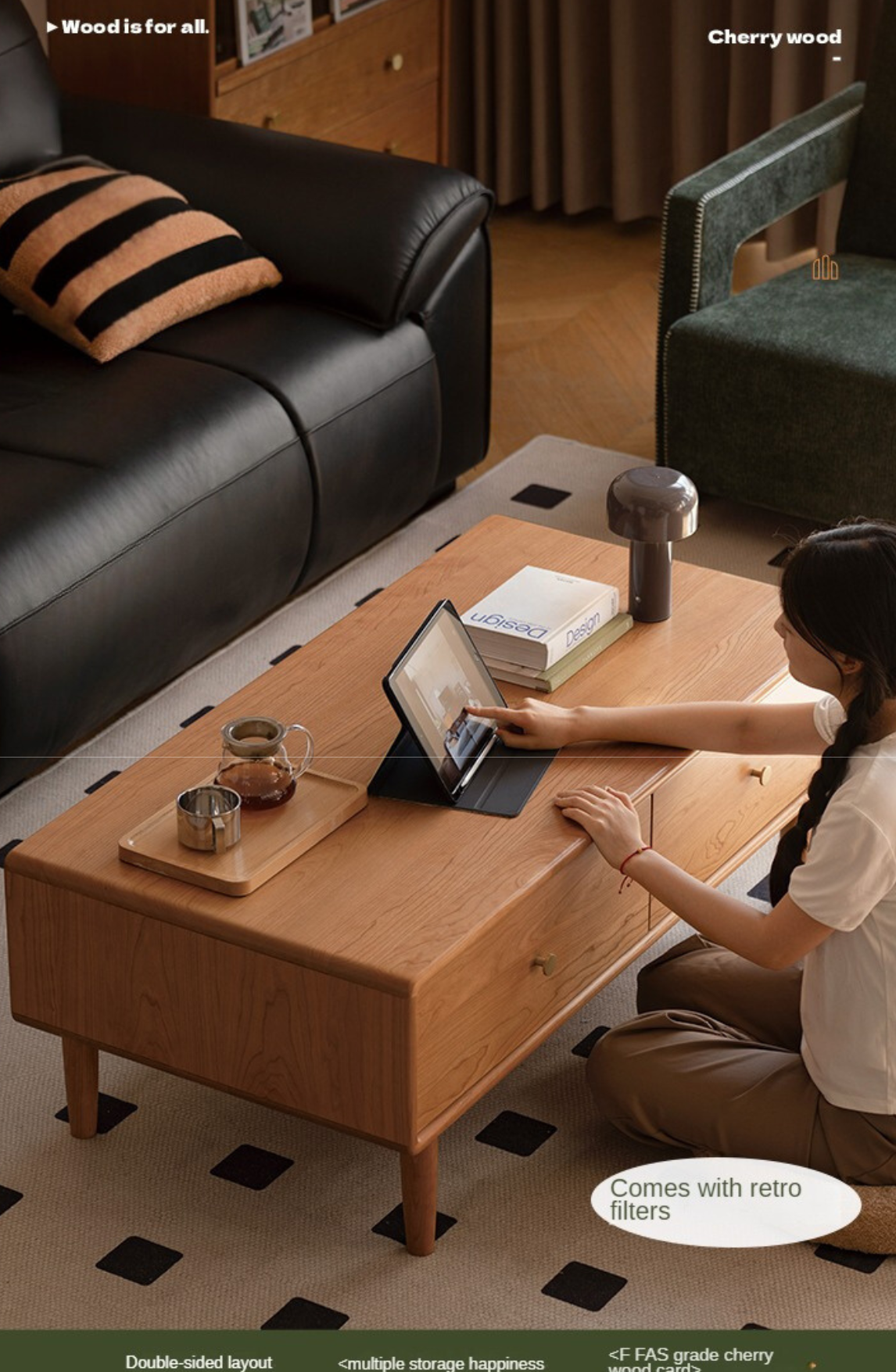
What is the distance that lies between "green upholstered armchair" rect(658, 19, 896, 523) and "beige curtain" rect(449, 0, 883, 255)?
0.87 m

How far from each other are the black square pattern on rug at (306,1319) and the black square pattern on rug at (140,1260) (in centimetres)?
13

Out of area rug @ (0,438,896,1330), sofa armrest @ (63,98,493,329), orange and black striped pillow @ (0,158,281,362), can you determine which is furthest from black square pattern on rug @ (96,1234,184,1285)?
sofa armrest @ (63,98,493,329)

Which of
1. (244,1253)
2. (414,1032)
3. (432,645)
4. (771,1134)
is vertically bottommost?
(244,1253)

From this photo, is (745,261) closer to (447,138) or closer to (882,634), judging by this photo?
(447,138)

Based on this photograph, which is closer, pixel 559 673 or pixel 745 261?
pixel 559 673

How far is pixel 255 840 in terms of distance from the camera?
185cm

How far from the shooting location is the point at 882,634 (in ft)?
5.61

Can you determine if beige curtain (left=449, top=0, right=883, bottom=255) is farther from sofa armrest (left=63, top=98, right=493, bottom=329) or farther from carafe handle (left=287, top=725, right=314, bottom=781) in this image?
carafe handle (left=287, top=725, right=314, bottom=781)

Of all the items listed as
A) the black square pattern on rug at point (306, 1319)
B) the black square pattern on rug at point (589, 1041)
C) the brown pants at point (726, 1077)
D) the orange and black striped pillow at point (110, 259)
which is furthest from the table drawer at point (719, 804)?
the orange and black striped pillow at point (110, 259)

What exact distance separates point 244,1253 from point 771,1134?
0.52 m

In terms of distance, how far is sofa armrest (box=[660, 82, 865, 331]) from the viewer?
3195 millimetres

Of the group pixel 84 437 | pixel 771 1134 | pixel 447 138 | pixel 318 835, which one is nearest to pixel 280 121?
pixel 447 138

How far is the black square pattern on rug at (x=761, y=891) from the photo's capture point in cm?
241

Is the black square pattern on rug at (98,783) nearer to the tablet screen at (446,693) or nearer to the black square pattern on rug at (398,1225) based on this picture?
the tablet screen at (446,693)
